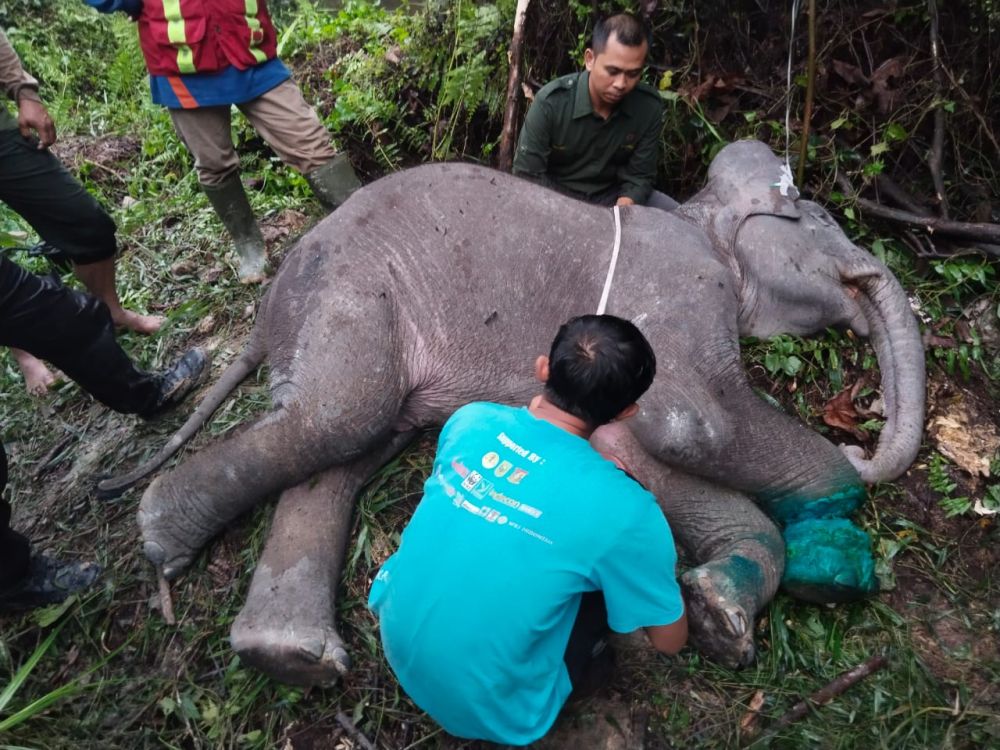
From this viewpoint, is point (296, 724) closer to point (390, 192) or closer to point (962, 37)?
point (390, 192)

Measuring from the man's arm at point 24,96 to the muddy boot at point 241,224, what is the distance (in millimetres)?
785

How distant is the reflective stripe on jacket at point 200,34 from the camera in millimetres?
3578

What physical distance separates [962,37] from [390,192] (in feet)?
9.94

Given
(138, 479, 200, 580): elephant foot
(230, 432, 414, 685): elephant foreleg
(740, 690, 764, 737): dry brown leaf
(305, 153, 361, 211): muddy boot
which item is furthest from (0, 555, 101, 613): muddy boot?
(740, 690, 764, 737): dry brown leaf

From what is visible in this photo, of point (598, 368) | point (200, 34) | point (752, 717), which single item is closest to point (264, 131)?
point (200, 34)

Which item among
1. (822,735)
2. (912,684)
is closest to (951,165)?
(912,684)

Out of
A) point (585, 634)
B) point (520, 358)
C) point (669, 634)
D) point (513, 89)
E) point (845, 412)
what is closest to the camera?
point (669, 634)

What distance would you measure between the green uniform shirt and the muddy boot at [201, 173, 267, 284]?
152 cm

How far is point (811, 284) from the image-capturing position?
10.5 ft

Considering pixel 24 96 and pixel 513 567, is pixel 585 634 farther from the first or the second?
pixel 24 96

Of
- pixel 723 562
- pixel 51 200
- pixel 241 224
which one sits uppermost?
pixel 51 200

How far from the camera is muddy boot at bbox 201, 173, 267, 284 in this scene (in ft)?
13.5

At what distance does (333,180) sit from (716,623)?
296cm

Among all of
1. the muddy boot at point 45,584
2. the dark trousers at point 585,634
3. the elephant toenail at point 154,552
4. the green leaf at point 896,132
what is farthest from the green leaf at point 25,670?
the green leaf at point 896,132
